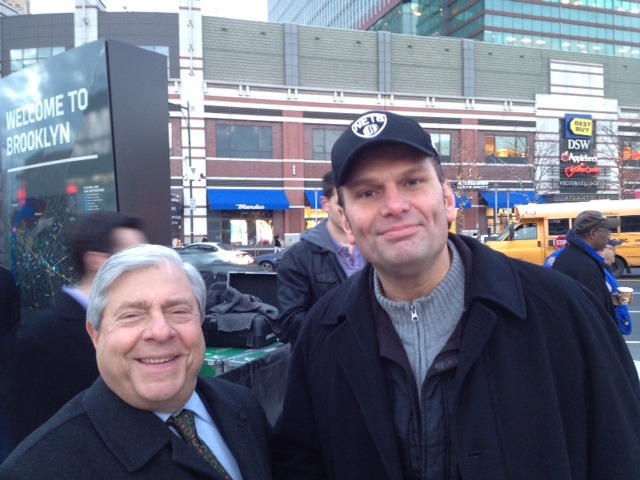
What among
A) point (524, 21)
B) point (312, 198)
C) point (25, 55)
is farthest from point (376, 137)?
point (524, 21)

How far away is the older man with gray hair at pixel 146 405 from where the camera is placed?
1.61 meters

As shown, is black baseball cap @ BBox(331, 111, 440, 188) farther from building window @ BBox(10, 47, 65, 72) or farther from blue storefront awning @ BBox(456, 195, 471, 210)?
building window @ BBox(10, 47, 65, 72)

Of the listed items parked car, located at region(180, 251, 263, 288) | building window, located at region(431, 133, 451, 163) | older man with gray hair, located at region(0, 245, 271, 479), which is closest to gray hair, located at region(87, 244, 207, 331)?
older man with gray hair, located at region(0, 245, 271, 479)

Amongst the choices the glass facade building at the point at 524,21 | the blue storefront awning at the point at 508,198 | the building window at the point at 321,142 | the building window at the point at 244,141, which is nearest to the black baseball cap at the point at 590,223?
the building window at the point at 244,141

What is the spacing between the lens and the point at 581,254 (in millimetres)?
5410

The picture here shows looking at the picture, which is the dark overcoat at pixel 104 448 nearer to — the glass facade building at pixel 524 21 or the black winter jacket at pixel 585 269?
the black winter jacket at pixel 585 269

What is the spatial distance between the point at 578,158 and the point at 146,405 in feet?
145

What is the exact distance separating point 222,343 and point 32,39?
3524 cm

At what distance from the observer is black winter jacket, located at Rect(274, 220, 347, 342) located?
13.0 feet

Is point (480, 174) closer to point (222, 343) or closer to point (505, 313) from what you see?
point (222, 343)

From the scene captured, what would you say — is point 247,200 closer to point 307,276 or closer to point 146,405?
point 307,276

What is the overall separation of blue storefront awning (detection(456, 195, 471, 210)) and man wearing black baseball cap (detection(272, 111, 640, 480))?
33696 mm

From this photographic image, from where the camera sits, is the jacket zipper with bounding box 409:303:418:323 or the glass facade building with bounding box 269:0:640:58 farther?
the glass facade building with bounding box 269:0:640:58

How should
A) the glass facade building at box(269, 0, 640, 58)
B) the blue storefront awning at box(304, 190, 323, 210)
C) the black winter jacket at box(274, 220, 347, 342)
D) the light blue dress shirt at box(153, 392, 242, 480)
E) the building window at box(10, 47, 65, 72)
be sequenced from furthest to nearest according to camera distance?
the glass facade building at box(269, 0, 640, 58) → the blue storefront awning at box(304, 190, 323, 210) → the building window at box(10, 47, 65, 72) → the black winter jacket at box(274, 220, 347, 342) → the light blue dress shirt at box(153, 392, 242, 480)
